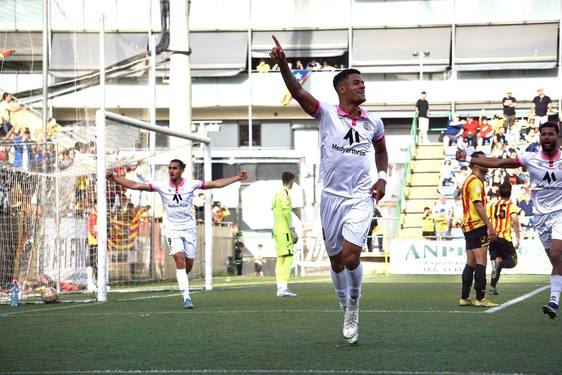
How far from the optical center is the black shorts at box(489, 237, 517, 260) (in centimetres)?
1975

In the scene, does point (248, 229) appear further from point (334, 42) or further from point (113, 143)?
point (113, 143)

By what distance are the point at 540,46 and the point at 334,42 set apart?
9.28 m

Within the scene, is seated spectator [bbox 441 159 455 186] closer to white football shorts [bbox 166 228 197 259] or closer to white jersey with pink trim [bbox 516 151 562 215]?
white football shorts [bbox 166 228 197 259]

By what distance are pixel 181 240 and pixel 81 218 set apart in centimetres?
610

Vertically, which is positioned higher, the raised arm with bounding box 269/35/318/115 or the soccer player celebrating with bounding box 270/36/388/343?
the raised arm with bounding box 269/35/318/115

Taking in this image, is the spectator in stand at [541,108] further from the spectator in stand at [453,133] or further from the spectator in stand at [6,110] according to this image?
the spectator in stand at [6,110]

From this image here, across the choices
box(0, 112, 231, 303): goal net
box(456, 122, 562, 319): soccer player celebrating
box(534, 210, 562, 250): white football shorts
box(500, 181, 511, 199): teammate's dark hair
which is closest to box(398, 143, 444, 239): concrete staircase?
box(0, 112, 231, 303): goal net

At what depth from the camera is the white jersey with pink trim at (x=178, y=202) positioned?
659 inches

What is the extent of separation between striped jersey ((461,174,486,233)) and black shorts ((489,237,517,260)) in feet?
14.3

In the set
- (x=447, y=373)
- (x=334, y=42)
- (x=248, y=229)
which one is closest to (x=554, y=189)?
(x=447, y=373)

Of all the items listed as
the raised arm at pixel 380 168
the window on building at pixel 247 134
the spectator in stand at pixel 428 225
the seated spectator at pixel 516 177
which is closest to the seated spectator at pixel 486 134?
the seated spectator at pixel 516 177

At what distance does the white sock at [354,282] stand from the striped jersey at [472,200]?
5694 mm

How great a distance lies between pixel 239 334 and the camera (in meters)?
11.0

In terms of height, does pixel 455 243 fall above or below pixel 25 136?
below
